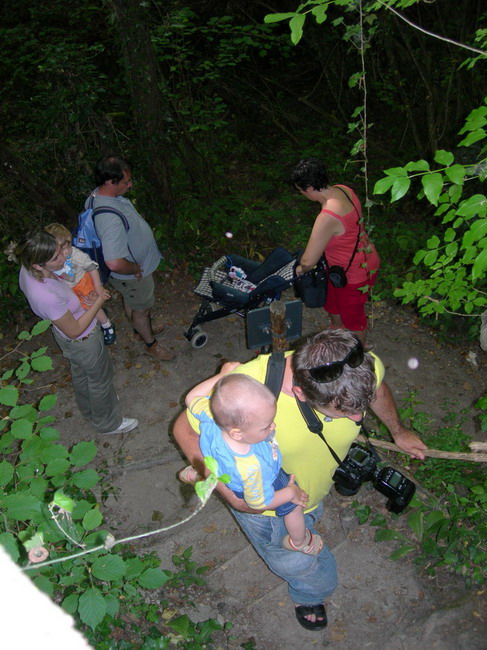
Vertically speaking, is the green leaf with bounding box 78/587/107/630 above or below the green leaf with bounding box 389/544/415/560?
above

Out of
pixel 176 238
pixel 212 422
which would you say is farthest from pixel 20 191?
pixel 212 422

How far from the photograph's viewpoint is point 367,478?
8.91ft

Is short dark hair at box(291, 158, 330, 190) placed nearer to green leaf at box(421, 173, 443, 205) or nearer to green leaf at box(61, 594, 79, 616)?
green leaf at box(421, 173, 443, 205)

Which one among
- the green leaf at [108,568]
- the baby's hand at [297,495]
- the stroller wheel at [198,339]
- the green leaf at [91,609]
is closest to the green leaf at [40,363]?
the green leaf at [108,568]

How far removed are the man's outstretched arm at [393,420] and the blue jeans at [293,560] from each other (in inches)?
26.0

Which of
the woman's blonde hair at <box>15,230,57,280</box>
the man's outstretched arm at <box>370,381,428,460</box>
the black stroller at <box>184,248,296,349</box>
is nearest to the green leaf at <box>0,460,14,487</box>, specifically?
the woman's blonde hair at <box>15,230,57,280</box>

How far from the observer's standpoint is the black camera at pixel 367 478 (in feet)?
8.66

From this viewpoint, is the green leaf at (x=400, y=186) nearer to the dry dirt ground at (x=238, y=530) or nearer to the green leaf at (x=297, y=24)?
the green leaf at (x=297, y=24)

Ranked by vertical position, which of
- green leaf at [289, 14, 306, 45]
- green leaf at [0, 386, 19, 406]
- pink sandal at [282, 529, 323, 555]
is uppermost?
green leaf at [289, 14, 306, 45]

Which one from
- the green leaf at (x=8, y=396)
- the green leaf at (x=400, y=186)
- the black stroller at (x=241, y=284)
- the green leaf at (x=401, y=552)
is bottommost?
the green leaf at (x=401, y=552)

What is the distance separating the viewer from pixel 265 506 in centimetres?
216

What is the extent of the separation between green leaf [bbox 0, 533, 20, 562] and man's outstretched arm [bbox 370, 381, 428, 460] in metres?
1.82

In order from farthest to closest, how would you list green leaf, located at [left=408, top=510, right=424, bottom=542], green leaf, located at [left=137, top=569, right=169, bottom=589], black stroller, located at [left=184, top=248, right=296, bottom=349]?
black stroller, located at [left=184, top=248, right=296, bottom=349]
green leaf, located at [left=408, top=510, right=424, bottom=542]
green leaf, located at [left=137, top=569, right=169, bottom=589]

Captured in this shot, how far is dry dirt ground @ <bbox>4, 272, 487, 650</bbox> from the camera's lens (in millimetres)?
2930
